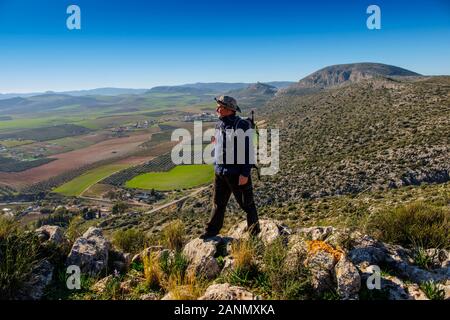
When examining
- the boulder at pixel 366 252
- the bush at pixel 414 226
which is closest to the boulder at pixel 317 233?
the boulder at pixel 366 252

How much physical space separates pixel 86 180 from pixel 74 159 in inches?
1712

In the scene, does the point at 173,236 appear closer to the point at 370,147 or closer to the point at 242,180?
the point at 242,180

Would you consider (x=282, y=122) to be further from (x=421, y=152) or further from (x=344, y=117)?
(x=421, y=152)

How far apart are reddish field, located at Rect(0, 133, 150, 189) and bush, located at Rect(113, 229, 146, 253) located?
4452 inches

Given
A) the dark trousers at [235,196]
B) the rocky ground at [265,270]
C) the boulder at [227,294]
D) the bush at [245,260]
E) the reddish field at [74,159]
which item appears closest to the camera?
the boulder at [227,294]

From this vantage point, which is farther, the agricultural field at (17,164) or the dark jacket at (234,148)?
the agricultural field at (17,164)

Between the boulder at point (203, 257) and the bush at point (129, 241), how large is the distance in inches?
82.1

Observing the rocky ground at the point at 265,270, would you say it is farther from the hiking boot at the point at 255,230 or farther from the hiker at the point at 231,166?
the hiker at the point at 231,166

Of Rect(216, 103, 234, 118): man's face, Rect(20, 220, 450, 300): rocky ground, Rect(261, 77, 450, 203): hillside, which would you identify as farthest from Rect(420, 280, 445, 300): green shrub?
Rect(261, 77, 450, 203): hillside

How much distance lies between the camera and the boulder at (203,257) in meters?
4.99

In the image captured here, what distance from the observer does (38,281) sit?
4938mm

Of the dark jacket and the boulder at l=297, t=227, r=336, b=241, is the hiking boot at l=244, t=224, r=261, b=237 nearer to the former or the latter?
the boulder at l=297, t=227, r=336, b=241
